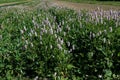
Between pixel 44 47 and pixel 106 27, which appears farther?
pixel 106 27

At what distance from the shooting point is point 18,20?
1222 cm

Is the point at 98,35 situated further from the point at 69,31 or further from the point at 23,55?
the point at 23,55

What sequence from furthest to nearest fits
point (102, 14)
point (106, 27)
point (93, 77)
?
point (102, 14) → point (106, 27) → point (93, 77)

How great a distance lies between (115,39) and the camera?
735cm

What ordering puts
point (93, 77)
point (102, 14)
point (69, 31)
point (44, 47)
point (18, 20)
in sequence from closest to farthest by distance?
point (93, 77) → point (44, 47) → point (69, 31) → point (102, 14) → point (18, 20)

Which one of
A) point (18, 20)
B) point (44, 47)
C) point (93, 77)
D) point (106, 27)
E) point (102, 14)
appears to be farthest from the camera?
point (18, 20)

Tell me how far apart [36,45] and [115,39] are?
1.87m

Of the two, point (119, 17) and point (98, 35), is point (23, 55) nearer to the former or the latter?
point (98, 35)

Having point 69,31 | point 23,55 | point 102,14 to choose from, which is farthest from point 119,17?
point 23,55

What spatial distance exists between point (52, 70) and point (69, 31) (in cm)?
154

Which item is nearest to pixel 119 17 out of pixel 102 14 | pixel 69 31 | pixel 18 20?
pixel 102 14

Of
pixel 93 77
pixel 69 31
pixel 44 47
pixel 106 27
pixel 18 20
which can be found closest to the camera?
pixel 93 77

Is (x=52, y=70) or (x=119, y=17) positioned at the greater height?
(x=119, y=17)

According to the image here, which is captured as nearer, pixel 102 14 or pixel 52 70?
pixel 52 70
